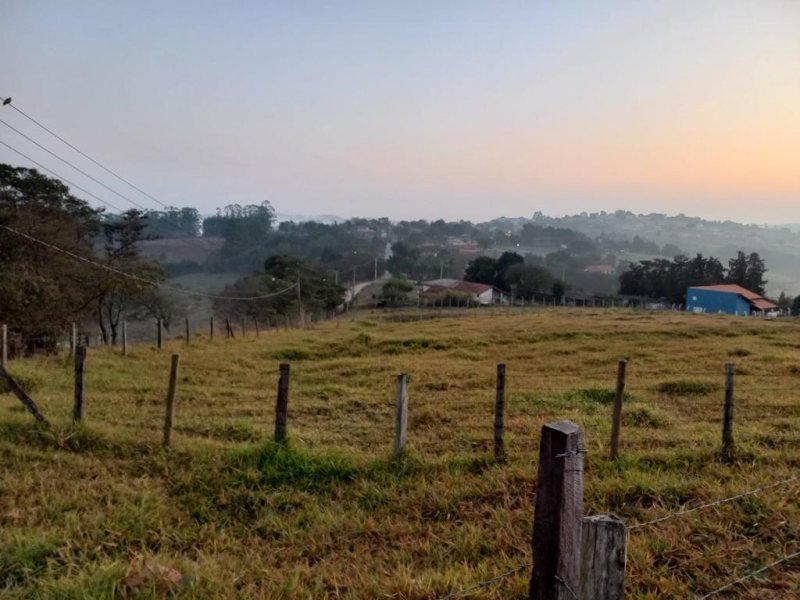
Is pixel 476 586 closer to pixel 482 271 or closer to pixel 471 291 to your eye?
pixel 471 291

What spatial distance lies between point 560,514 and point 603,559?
0.25m

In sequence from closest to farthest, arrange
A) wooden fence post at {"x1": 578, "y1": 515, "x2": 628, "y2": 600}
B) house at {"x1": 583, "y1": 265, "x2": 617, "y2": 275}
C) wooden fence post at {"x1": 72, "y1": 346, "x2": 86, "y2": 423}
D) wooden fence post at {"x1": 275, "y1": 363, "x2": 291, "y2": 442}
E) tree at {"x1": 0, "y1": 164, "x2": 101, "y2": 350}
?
wooden fence post at {"x1": 578, "y1": 515, "x2": 628, "y2": 600}
wooden fence post at {"x1": 275, "y1": 363, "x2": 291, "y2": 442}
wooden fence post at {"x1": 72, "y1": 346, "x2": 86, "y2": 423}
tree at {"x1": 0, "y1": 164, "x2": 101, "y2": 350}
house at {"x1": 583, "y1": 265, "x2": 617, "y2": 275}

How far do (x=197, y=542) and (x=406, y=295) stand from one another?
56.8 m

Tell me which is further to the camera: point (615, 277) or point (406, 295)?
point (615, 277)

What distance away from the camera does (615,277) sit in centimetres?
9556

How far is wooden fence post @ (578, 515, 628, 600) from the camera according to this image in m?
2.16

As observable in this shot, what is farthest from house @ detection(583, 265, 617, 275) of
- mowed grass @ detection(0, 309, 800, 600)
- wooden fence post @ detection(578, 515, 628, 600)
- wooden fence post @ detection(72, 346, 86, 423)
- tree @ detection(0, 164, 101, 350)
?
wooden fence post @ detection(578, 515, 628, 600)

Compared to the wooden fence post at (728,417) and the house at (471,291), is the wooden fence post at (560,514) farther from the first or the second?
the house at (471,291)

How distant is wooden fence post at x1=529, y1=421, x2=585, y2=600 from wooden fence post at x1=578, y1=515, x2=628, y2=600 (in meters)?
0.04

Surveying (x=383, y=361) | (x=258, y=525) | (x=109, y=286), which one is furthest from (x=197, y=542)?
(x=109, y=286)

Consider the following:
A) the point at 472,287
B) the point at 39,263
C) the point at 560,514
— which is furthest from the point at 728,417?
the point at 472,287

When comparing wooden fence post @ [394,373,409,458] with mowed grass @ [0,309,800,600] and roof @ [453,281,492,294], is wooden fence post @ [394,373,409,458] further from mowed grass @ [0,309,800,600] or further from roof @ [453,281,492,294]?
roof @ [453,281,492,294]

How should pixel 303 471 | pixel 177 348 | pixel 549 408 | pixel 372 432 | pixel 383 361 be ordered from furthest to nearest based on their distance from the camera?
1. pixel 177 348
2. pixel 383 361
3. pixel 549 408
4. pixel 372 432
5. pixel 303 471

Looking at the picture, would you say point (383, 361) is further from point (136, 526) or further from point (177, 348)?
point (136, 526)
